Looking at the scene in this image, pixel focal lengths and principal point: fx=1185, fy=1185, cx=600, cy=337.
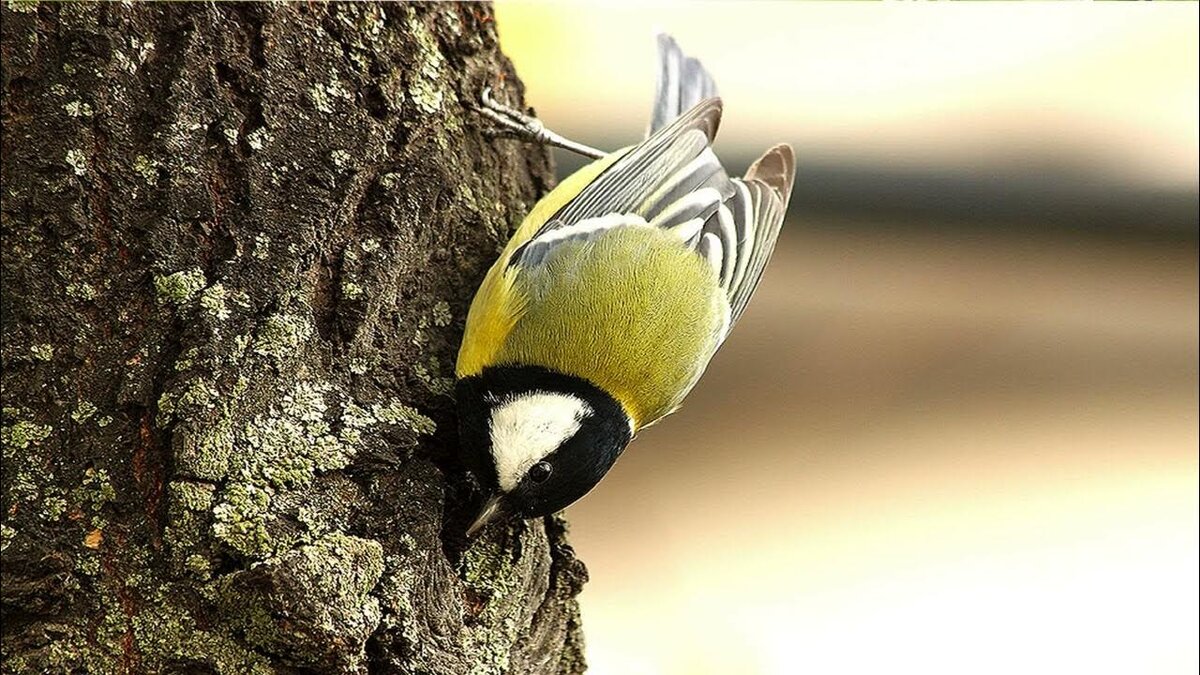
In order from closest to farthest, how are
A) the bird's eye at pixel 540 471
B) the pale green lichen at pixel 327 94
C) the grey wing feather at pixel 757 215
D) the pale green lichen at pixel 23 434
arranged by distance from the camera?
the pale green lichen at pixel 23 434 < the pale green lichen at pixel 327 94 < the bird's eye at pixel 540 471 < the grey wing feather at pixel 757 215

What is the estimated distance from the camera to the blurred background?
2.90 metres

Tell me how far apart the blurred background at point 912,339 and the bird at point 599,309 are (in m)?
0.60

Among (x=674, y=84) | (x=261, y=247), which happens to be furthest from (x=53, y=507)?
(x=674, y=84)

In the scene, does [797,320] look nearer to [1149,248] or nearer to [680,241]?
[1149,248]

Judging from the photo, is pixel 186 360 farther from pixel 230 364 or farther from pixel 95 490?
pixel 95 490

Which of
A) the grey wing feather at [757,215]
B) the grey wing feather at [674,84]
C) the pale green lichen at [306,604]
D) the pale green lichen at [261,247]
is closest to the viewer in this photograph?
the pale green lichen at [306,604]

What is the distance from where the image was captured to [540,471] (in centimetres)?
170

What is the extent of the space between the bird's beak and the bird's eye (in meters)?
0.12

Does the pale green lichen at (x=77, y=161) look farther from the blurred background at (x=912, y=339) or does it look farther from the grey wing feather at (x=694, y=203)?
the blurred background at (x=912, y=339)

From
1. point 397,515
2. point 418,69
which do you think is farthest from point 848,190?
point 397,515

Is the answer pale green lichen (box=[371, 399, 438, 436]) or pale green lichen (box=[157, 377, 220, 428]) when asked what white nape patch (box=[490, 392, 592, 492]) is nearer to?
pale green lichen (box=[371, 399, 438, 436])

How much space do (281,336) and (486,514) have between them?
13.9 inches

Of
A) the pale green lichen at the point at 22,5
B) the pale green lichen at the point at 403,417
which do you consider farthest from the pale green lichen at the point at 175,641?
the pale green lichen at the point at 22,5

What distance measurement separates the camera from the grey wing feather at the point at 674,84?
262 cm
